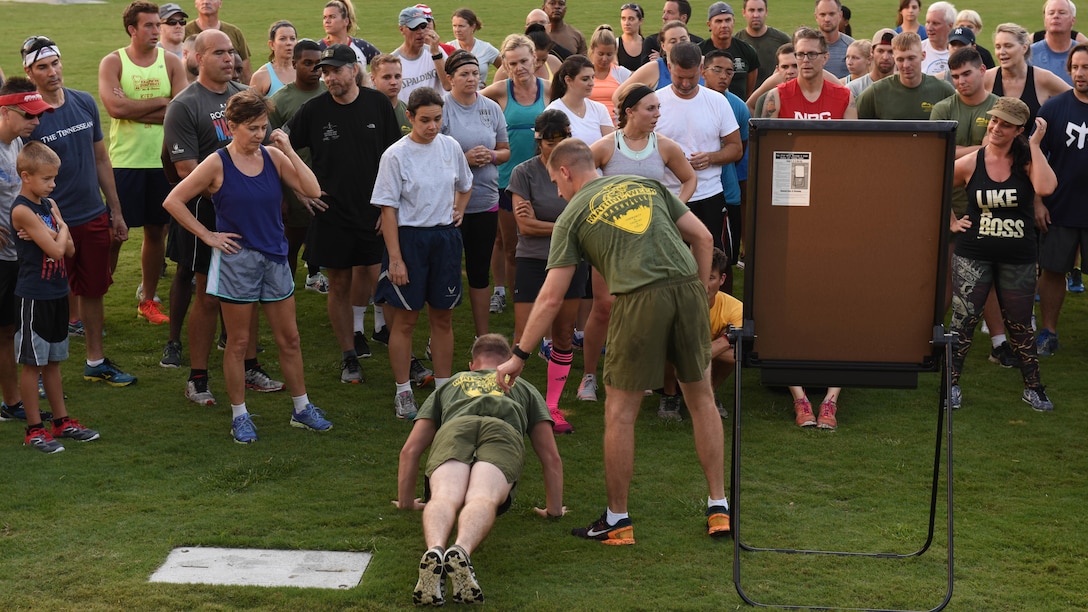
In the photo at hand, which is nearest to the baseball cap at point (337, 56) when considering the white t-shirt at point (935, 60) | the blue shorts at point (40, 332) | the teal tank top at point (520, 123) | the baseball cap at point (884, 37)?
Result: the teal tank top at point (520, 123)

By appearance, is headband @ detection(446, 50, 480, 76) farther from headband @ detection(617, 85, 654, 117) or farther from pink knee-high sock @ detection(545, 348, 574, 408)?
pink knee-high sock @ detection(545, 348, 574, 408)

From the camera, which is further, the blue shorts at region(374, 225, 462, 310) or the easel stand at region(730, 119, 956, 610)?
the blue shorts at region(374, 225, 462, 310)

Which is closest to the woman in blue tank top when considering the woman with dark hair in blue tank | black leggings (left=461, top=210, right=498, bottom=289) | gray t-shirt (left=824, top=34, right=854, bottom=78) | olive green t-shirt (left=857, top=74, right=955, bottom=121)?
black leggings (left=461, top=210, right=498, bottom=289)

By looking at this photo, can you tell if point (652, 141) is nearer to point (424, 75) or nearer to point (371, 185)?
point (371, 185)

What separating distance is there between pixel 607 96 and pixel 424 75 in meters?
1.54

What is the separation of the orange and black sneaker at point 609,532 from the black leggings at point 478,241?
283 centimetres

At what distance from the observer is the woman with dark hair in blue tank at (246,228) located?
23.2ft

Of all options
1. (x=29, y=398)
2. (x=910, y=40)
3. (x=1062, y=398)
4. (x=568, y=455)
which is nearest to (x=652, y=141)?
(x=568, y=455)

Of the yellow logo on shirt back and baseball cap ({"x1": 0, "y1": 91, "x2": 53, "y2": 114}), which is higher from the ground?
baseball cap ({"x1": 0, "y1": 91, "x2": 53, "y2": 114})

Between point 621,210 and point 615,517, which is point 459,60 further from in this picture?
point 615,517

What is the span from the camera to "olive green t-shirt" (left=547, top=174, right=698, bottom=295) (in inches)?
228

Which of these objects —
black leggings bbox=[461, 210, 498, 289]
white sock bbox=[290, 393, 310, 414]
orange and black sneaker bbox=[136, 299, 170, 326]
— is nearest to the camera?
white sock bbox=[290, 393, 310, 414]

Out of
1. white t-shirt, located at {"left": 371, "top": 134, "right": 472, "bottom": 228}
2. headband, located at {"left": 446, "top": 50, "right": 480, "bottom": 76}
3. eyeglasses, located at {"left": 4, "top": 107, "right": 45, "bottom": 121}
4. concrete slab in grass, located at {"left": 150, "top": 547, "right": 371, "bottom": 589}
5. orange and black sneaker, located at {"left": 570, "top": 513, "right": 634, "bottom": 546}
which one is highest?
headband, located at {"left": 446, "top": 50, "right": 480, "bottom": 76}

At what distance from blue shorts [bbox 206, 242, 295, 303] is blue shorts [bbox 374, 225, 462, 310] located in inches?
26.4
